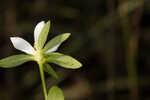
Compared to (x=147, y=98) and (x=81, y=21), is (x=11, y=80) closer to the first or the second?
(x=81, y=21)

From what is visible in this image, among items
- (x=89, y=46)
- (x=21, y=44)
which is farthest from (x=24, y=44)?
(x=89, y=46)

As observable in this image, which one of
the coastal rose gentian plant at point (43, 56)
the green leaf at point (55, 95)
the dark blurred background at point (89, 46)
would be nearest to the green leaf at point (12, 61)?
the coastal rose gentian plant at point (43, 56)

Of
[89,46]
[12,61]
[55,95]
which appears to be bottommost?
[89,46]

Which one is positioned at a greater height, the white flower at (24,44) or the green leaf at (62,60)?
the white flower at (24,44)

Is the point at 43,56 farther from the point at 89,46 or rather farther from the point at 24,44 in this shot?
the point at 89,46

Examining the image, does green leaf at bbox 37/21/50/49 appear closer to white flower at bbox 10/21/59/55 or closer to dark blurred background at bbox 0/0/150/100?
white flower at bbox 10/21/59/55

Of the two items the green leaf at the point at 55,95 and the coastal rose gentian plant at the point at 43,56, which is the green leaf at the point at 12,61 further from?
the green leaf at the point at 55,95

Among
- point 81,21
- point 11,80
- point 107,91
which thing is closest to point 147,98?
point 107,91

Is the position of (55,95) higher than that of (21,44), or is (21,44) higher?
(21,44)

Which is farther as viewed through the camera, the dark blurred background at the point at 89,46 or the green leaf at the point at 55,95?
the dark blurred background at the point at 89,46
